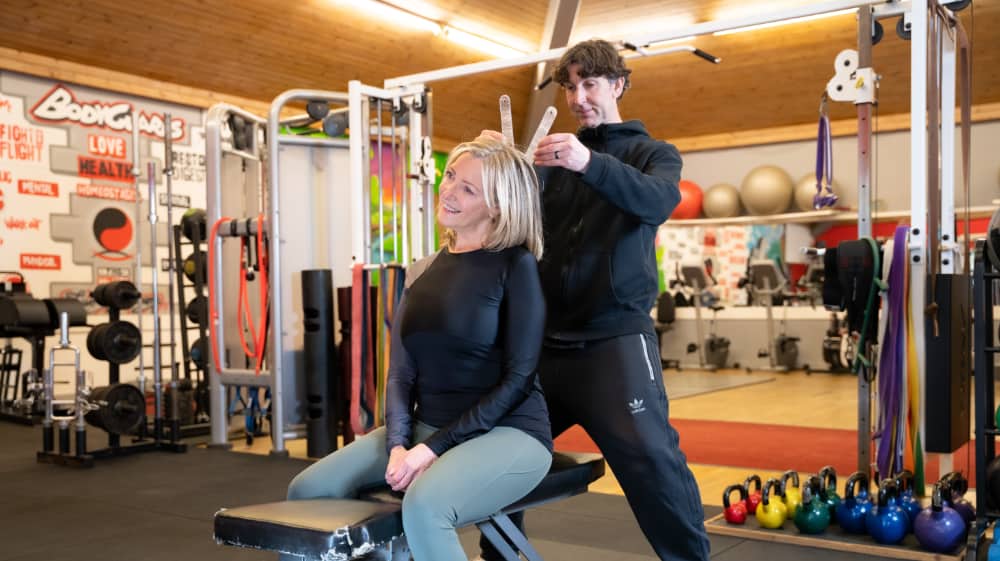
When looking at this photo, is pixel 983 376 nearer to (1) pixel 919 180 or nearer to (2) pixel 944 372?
(2) pixel 944 372

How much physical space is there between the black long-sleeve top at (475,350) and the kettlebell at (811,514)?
1486 mm

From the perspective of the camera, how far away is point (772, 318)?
10.1 metres

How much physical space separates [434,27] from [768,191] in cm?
423

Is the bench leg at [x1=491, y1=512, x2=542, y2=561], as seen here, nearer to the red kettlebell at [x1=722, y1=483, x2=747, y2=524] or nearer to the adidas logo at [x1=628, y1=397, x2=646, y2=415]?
the adidas logo at [x1=628, y1=397, x2=646, y2=415]

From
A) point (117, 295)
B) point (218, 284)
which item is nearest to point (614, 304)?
point (218, 284)

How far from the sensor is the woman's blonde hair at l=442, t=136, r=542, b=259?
1902mm

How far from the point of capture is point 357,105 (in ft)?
15.0

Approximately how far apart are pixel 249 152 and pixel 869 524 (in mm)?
3856

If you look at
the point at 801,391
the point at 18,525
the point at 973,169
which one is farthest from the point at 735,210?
the point at 18,525

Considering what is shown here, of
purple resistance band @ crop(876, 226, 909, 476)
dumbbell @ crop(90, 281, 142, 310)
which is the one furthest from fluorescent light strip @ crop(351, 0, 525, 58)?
purple resistance band @ crop(876, 226, 909, 476)

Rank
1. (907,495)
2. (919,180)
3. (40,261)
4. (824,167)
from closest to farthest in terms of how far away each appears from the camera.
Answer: (907,495) → (919,180) → (824,167) → (40,261)

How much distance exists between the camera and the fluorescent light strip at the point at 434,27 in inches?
332

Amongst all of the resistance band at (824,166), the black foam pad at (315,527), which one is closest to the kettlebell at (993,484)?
the resistance band at (824,166)

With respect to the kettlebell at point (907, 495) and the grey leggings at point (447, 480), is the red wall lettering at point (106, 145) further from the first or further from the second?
the kettlebell at point (907, 495)
